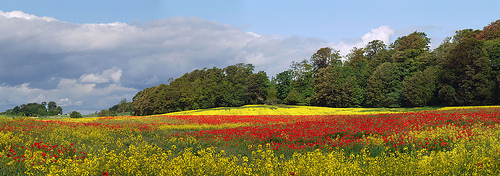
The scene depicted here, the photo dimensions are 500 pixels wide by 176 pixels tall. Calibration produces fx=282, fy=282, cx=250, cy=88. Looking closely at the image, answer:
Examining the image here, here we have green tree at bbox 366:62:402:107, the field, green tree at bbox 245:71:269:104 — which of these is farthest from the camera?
green tree at bbox 245:71:269:104

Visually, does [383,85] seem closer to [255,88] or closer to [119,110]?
[255,88]

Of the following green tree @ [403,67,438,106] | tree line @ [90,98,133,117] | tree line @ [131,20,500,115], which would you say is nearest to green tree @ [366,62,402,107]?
tree line @ [131,20,500,115]

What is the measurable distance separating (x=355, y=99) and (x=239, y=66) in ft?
136

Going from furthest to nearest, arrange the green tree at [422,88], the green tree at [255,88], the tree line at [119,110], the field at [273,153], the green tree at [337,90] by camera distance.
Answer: the tree line at [119,110], the green tree at [255,88], the green tree at [337,90], the green tree at [422,88], the field at [273,153]

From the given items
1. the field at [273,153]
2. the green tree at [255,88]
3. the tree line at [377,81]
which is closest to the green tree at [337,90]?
the tree line at [377,81]

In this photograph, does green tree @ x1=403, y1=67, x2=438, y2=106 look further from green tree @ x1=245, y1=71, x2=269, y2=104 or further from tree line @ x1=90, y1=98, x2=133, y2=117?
tree line @ x1=90, y1=98, x2=133, y2=117

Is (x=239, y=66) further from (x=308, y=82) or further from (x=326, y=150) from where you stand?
(x=326, y=150)

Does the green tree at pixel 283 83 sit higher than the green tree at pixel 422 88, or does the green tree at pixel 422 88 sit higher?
the green tree at pixel 283 83

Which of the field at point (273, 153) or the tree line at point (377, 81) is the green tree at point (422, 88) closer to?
the tree line at point (377, 81)

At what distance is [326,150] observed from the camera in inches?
433

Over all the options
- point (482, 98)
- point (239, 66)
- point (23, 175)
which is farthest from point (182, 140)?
point (239, 66)

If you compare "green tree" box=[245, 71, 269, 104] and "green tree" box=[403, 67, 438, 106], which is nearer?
"green tree" box=[403, 67, 438, 106]

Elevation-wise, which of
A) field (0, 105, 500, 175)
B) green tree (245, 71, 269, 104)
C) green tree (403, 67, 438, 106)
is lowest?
field (0, 105, 500, 175)

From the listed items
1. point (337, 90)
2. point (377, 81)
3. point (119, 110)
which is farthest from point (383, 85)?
point (119, 110)
